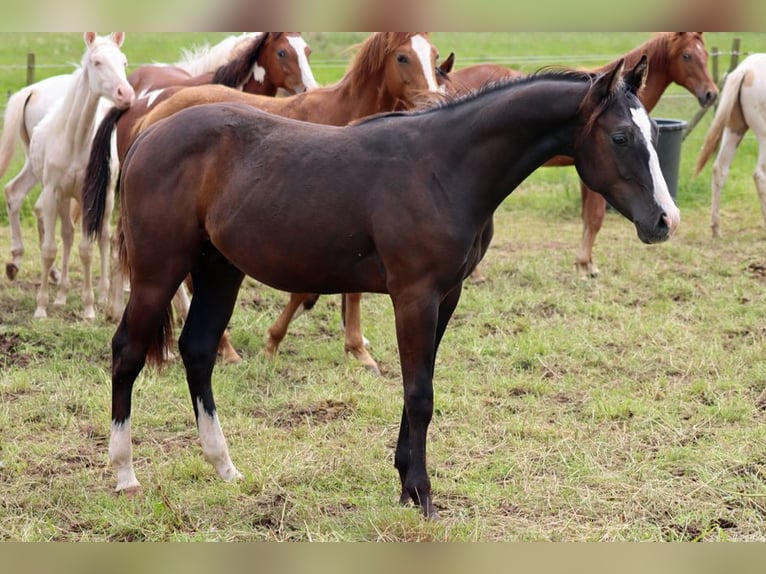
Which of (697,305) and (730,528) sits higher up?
(730,528)

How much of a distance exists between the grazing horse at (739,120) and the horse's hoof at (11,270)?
259 inches

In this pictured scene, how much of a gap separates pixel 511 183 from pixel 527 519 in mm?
1338

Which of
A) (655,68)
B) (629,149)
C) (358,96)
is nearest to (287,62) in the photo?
(358,96)

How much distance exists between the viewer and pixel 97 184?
564 centimetres

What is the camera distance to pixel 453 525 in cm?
344

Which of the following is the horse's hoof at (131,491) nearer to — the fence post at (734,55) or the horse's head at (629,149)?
the horse's head at (629,149)

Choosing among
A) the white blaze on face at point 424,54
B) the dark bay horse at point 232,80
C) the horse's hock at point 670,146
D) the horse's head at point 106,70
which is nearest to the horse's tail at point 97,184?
the dark bay horse at point 232,80

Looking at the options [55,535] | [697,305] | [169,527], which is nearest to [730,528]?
[169,527]

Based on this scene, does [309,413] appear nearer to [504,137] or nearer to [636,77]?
[504,137]

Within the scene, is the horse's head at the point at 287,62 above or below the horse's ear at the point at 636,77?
below

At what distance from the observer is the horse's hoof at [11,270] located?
7477 millimetres
